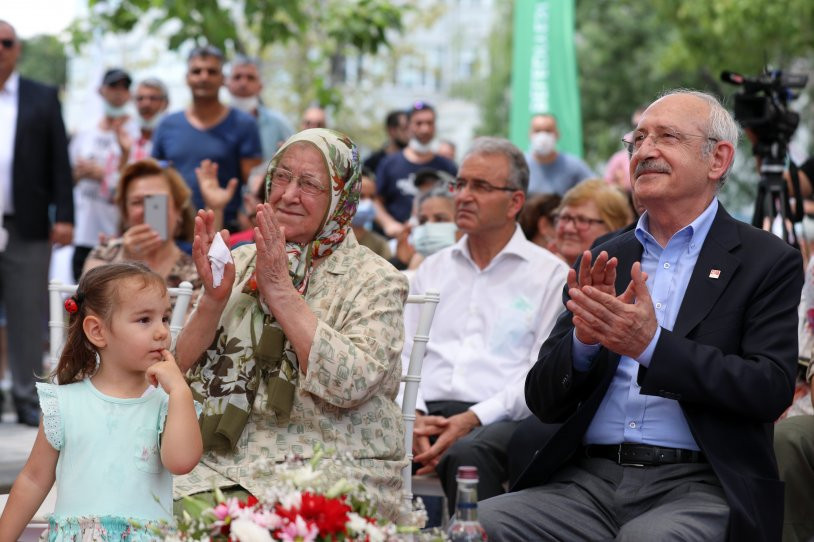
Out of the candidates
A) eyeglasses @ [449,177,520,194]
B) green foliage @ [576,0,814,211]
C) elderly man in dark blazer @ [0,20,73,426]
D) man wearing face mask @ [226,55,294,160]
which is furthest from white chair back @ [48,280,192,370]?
green foliage @ [576,0,814,211]

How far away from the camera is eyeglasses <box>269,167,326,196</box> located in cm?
438

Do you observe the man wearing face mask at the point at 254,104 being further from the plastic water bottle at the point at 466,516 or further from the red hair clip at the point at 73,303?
the plastic water bottle at the point at 466,516

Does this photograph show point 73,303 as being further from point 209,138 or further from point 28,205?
point 209,138

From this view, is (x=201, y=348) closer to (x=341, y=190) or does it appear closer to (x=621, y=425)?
(x=341, y=190)

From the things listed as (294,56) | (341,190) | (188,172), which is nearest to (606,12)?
(294,56)

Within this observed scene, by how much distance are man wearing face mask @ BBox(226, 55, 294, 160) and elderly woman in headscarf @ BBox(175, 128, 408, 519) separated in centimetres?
555

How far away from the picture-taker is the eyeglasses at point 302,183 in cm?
438

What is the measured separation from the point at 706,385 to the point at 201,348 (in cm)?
162

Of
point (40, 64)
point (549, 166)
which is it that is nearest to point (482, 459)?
point (549, 166)

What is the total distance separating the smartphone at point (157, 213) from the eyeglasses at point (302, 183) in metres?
1.82

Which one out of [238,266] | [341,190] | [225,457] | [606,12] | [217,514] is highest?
[606,12]

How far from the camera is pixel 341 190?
4.43 meters

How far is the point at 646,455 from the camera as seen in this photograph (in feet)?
13.1

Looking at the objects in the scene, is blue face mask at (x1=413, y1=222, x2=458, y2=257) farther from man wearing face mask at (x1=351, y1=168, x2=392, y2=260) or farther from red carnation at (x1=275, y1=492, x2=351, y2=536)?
red carnation at (x1=275, y1=492, x2=351, y2=536)
